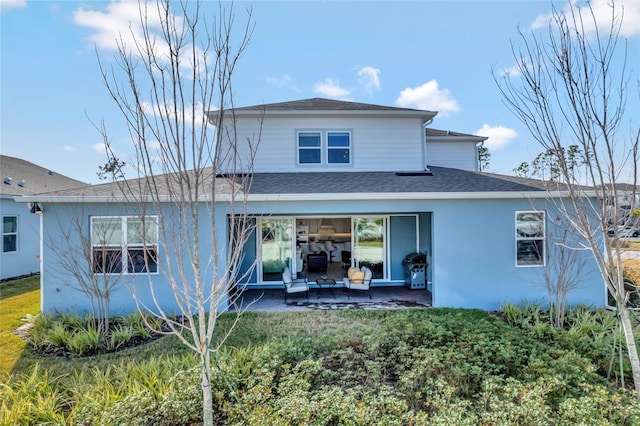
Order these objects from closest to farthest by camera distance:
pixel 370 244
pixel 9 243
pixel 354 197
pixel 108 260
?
1. pixel 108 260
2. pixel 354 197
3. pixel 370 244
4. pixel 9 243

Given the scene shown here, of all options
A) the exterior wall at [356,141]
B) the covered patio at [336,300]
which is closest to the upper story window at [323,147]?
the exterior wall at [356,141]

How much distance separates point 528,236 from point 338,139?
A: 22.7 ft

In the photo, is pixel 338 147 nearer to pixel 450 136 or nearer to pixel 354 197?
pixel 354 197

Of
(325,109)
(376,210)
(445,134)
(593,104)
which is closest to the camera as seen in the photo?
(593,104)

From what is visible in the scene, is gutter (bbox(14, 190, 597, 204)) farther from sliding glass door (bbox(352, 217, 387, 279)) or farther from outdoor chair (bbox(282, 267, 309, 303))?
sliding glass door (bbox(352, 217, 387, 279))

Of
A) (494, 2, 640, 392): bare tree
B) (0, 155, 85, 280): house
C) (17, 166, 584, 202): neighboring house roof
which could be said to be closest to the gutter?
(17, 166, 584, 202): neighboring house roof

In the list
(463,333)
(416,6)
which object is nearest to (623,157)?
(463,333)

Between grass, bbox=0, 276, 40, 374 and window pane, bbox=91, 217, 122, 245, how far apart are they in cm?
271

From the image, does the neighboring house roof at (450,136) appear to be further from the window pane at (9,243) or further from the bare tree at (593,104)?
the window pane at (9,243)

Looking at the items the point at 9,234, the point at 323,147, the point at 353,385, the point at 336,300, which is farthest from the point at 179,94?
the point at 9,234

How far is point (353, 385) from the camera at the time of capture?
4535mm

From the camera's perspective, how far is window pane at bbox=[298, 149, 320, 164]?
37.8ft

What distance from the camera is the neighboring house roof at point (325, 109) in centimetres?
1105

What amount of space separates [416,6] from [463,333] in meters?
9.93
